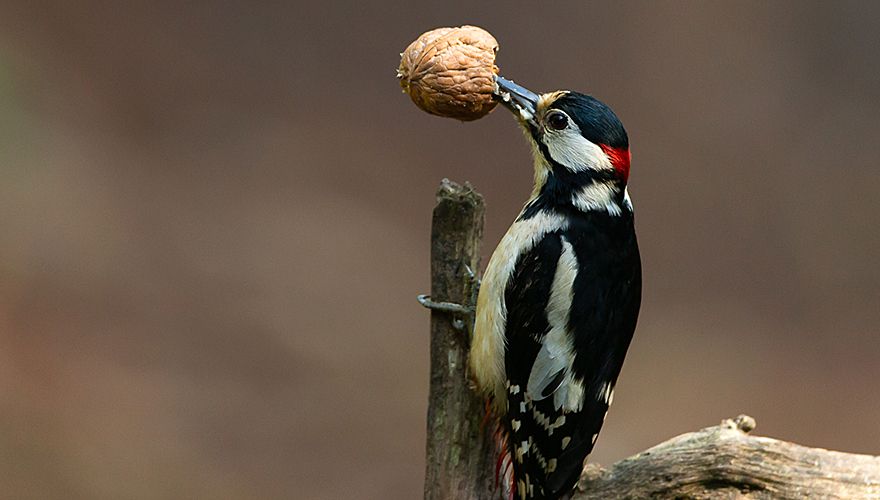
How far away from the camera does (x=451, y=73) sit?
2189mm

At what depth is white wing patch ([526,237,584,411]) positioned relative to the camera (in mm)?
2295

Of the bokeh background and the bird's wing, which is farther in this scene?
the bokeh background

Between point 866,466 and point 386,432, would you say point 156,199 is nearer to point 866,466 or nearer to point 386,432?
point 386,432

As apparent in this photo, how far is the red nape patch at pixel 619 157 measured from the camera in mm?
2330

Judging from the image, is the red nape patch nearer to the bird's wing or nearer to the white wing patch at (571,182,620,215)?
the white wing patch at (571,182,620,215)

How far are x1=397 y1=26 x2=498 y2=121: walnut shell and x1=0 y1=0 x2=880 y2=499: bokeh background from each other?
2655mm

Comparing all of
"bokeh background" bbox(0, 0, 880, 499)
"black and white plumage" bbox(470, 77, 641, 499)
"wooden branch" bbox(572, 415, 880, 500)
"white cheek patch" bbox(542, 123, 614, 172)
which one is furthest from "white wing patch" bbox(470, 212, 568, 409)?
"bokeh background" bbox(0, 0, 880, 499)

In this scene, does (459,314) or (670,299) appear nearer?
(459,314)

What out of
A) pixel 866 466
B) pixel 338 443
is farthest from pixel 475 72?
pixel 338 443

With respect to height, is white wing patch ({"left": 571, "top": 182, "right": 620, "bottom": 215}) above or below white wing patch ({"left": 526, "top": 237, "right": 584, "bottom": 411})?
above

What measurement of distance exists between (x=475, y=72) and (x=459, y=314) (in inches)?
21.7

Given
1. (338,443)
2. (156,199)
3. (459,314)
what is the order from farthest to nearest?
(156,199) < (338,443) < (459,314)

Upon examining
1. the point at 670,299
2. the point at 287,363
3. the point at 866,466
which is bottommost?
the point at 866,466

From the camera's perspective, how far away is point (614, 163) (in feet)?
7.72
